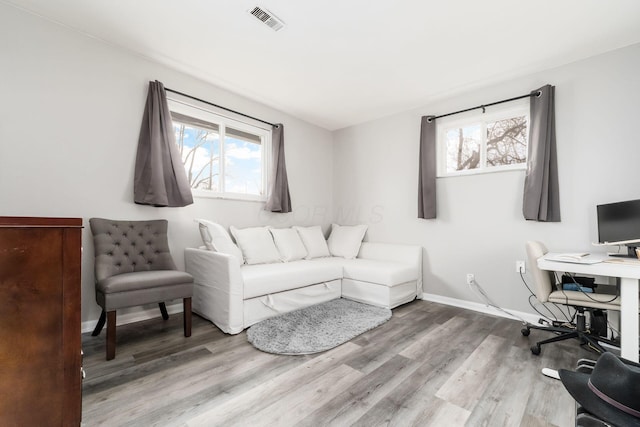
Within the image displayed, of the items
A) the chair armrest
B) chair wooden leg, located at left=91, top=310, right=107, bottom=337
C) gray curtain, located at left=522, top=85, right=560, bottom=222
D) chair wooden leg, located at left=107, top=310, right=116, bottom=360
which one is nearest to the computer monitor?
gray curtain, located at left=522, top=85, right=560, bottom=222

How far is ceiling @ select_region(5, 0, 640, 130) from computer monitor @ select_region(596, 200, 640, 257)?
143 cm

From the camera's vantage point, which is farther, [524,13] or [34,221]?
[524,13]

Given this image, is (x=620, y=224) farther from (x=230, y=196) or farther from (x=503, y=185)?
(x=230, y=196)

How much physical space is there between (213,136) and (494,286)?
3658 mm

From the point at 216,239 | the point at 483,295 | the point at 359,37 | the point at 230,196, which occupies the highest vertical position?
the point at 359,37

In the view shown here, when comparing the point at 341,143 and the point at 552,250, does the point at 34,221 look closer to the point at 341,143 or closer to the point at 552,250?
the point at 552,250

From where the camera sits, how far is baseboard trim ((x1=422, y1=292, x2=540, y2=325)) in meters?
2.82

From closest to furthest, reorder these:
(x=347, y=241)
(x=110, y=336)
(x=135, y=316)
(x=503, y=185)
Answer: (x=110, y=336)
(x=135, y=316)
(x=503, y=185)
(x=347, y=241)

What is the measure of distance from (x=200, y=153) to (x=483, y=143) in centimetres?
332

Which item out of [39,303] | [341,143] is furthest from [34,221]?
[341,143]

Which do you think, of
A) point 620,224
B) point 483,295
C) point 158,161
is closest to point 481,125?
point 620,224

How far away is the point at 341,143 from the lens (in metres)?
4.71

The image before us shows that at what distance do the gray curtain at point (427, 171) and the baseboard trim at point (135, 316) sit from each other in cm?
306

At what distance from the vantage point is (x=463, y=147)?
344cm
